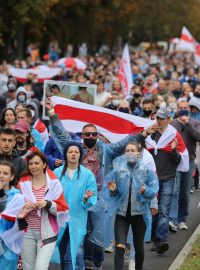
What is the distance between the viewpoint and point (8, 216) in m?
8.49

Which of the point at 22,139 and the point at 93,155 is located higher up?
the point at 22,139

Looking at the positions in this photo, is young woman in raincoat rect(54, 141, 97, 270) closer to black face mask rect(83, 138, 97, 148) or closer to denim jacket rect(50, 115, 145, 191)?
black face mask rect(83, 138, 97, 148)

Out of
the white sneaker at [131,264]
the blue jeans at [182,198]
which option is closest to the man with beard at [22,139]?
the white sneaker at [131,264]

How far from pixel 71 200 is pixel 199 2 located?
325 feet

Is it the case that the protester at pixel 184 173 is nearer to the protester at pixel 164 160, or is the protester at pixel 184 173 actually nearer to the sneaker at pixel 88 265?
the protester at pixel 164 160

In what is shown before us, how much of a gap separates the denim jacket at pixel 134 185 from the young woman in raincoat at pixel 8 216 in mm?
1758

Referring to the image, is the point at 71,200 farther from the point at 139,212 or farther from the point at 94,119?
the point at 94,119

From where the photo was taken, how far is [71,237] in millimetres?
9891

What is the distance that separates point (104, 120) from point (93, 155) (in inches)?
68.5

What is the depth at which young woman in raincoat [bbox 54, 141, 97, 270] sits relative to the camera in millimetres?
9867

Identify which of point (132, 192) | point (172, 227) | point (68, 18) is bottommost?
point (172, 227)

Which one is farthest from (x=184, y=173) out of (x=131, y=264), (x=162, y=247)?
(x=131, y=264)

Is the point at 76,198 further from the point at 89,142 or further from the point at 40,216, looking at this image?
the point at 89,142

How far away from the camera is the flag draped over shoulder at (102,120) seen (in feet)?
41.3
